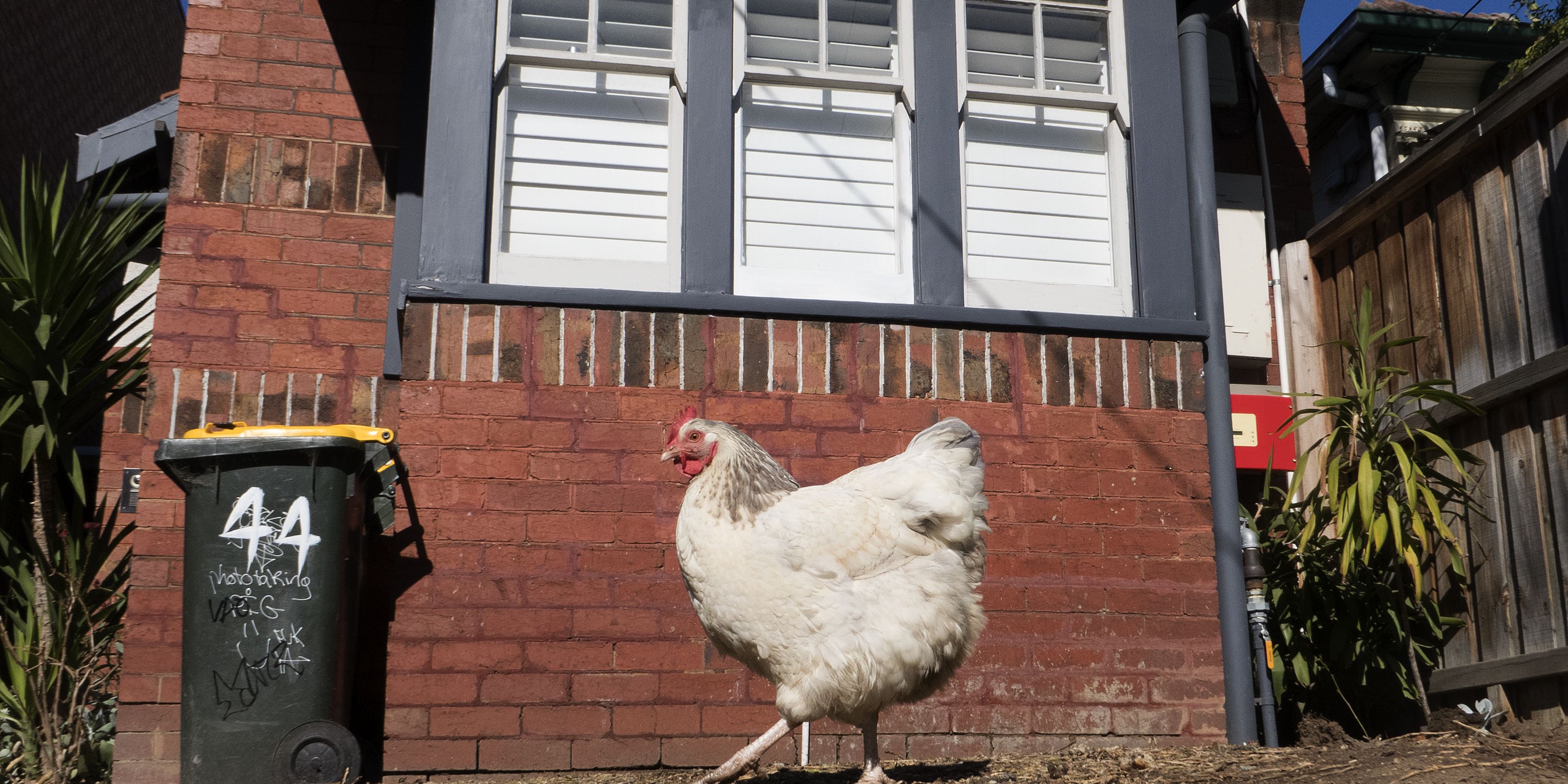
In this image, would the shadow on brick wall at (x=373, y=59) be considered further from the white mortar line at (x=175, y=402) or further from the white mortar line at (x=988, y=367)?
the white mortar line at (x=988, y=367)

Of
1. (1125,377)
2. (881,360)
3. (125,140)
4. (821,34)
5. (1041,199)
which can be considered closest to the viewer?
(881,360)

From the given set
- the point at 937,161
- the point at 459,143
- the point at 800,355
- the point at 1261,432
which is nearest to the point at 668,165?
the point at 459,143

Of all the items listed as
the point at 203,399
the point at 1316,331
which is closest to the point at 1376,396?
the point at 1316,331

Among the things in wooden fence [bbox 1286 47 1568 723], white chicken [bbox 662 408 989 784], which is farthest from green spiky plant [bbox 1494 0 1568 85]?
white chicken [bbox 662 408 989 784]

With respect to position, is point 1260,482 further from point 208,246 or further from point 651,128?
point 208,246

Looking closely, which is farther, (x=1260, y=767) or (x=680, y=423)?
(x=1260, y=767)

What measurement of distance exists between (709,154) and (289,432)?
218cm

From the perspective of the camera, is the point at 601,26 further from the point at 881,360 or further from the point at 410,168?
the point at 881,360

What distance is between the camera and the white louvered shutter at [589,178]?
5125mm

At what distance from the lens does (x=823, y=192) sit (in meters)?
5.47

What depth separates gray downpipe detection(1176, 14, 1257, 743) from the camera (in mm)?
5129

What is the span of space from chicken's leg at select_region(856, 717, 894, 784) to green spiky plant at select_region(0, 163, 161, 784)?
10.4 ft

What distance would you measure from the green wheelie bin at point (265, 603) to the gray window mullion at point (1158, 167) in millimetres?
3696

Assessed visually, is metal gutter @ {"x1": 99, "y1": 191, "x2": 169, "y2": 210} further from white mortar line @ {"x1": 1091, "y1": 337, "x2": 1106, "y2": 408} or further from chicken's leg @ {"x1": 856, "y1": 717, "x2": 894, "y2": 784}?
white mortar line @ {"x1": 1091, "y1": 337, "x2": 1106, "y2": 408}
